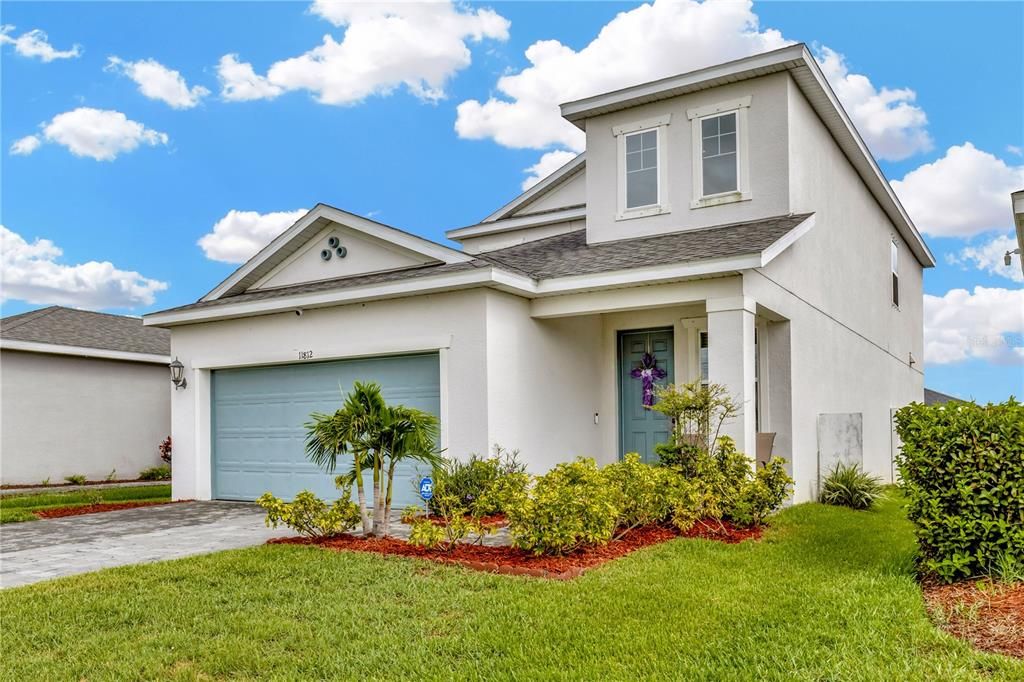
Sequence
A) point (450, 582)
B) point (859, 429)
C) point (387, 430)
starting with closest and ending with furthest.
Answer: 1. point (450, 582)
2. point (387, 430)
3. point (859, 429)

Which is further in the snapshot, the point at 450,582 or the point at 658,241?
the point at 658,241

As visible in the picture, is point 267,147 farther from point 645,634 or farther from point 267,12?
point 645,634

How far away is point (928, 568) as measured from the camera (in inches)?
231

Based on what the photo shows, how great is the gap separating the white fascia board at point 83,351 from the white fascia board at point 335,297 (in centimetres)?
547

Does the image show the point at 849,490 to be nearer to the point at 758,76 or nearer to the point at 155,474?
the point at 758,76

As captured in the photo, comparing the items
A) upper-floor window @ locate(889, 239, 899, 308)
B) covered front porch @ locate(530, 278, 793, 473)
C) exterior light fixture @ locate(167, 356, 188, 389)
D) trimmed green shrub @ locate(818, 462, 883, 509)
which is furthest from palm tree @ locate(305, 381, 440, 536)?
upper-floor window @ locate(889, 239, 899, 308)

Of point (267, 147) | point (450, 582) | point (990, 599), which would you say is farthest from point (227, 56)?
point (990, 599)

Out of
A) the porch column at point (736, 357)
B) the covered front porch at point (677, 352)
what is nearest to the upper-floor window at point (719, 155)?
the covered front porch at point (677, 352)

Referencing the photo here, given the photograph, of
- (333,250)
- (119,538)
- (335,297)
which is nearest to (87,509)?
(119,538)

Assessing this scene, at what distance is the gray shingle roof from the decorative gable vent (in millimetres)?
2561

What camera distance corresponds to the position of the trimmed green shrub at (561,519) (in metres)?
6.66

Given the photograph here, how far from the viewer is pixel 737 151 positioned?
38.8 feet

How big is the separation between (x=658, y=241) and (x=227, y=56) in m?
8.74

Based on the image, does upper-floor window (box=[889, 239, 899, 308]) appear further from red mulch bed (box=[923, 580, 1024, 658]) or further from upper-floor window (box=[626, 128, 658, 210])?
red mulch bed (box=[923, 580, 1024, 658])
